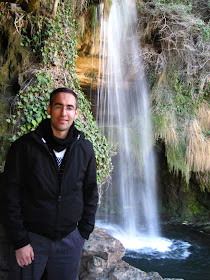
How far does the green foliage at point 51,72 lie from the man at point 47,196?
197cm

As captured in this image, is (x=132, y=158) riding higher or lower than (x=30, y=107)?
lower

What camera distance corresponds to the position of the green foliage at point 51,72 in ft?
12.9

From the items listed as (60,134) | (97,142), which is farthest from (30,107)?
(60,134)

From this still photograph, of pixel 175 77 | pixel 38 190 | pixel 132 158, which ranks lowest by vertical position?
pixel 38 190

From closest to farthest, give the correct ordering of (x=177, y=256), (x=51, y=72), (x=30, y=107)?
(x=30, y=107)
(x=51, y=72)
(x=177, y=256)

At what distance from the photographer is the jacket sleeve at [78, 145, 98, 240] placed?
81.4 inches

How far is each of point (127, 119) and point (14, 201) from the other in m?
6.64

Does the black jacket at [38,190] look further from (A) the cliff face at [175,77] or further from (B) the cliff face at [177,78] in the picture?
(B) the cliff face at [177,78]

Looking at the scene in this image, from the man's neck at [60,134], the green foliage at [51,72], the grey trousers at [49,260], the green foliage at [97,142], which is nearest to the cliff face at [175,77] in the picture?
the green foliage at [51,72]

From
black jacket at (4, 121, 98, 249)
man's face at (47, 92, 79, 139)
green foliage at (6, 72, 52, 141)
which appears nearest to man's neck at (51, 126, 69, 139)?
man's face at (47, 92, 79, 139)

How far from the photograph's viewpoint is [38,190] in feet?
6.05

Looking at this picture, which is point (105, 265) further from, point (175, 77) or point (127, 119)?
point (175, 77)

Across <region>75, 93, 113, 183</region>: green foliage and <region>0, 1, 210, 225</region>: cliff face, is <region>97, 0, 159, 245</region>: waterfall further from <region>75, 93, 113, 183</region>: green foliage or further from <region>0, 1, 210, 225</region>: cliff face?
<region>75, 93, 113, 183</region>: green foliage

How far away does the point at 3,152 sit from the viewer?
12.0ft
